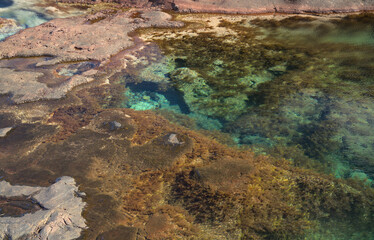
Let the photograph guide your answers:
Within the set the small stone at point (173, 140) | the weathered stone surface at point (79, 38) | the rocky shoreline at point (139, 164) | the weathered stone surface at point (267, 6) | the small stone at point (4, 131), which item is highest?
the weathered stone surface at point (267, 6)

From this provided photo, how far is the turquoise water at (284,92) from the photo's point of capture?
292 centimetres

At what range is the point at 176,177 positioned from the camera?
2580 mm

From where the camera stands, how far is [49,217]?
2129 millimetres

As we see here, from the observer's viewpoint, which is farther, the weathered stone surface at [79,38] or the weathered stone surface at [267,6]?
the weathered stone surface at [267,6]

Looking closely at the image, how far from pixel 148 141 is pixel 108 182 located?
0.64 metres

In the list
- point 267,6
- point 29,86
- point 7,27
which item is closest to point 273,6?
point 267,6

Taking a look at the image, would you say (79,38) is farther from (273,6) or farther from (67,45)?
(273,6)

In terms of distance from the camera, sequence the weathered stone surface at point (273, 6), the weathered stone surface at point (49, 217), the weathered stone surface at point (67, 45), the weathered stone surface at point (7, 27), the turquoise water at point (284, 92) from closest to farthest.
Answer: the weathered stone surface at point (49, 217)
the turquoise water at point (284, 92)
the weathered stone surface at point (67, 45)
the weathered stone surface at point (7, 27)
the weathered stone surface at point (273, 6)

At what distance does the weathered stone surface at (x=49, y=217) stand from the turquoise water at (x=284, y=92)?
1576mm

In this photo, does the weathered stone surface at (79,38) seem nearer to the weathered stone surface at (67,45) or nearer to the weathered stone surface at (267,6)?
the weathered stone surface at (67,45)

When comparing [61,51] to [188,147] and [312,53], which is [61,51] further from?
[312,53]

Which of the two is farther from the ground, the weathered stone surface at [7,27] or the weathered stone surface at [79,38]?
the weathered stone surface at [79,38]

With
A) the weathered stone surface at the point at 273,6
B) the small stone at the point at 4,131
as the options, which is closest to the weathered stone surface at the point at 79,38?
the weathered stone surface at the point at 273,6

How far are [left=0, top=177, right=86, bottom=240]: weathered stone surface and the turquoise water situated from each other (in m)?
1.58
